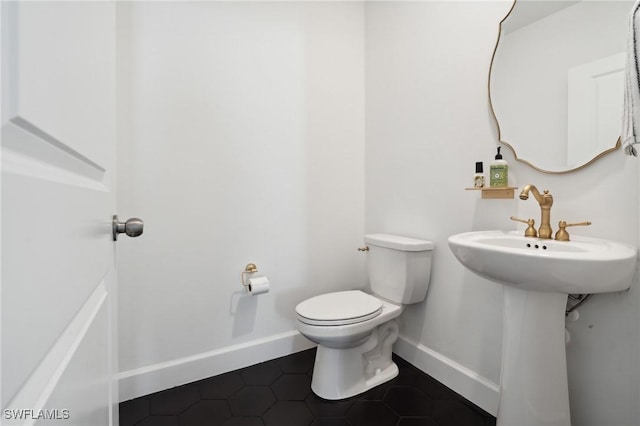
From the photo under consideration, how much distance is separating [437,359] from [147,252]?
5.17 ft

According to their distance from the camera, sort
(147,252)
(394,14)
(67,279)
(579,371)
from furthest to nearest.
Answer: (394,14), (147,252), (579,371), (67,279)

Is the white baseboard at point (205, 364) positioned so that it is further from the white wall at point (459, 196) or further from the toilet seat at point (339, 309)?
the white wall at point (459, 196)

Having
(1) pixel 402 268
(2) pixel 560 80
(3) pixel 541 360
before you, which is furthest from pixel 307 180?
(3) pixel 541 360

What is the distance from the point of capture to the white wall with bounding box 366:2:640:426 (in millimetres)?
1016

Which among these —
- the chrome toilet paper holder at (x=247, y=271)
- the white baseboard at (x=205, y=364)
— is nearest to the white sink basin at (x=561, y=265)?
the chrome toilet paper holder at (x=247, y=271)

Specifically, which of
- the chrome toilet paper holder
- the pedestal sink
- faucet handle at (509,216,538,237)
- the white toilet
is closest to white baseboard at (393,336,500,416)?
the white toilet

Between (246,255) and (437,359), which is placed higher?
(246,255)

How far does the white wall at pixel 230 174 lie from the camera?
4.81ft

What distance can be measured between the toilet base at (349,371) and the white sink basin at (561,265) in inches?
31.3

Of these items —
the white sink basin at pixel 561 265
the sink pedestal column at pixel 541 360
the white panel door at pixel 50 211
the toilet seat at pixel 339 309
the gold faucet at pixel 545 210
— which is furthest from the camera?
the toilet seat at pixel 339 309

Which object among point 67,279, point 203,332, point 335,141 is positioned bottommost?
point 203,332

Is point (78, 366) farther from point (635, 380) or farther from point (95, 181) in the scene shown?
point (635, 380)

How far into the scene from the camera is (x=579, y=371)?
1101 millimetres

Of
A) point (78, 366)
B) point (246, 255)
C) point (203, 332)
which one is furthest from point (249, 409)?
point (78, 366)
